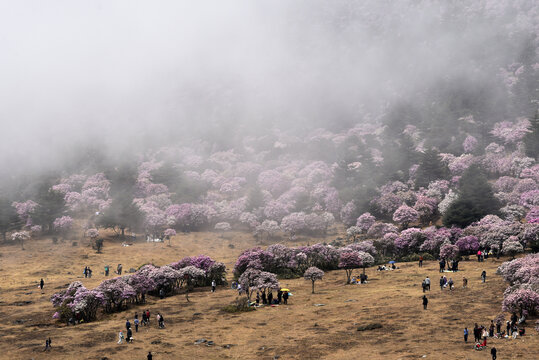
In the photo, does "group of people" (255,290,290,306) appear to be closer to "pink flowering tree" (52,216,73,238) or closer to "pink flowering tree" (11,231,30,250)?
"pink flowering tree" (11,231,30,250)

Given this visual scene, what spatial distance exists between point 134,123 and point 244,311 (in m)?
144

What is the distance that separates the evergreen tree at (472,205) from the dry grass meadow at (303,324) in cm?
1449

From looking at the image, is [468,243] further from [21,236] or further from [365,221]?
[21,236]

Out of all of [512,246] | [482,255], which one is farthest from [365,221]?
[512,246]

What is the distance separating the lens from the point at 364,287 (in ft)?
164

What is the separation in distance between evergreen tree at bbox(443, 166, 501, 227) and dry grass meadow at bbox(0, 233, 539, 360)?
14494 mm

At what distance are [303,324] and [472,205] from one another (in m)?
46.2

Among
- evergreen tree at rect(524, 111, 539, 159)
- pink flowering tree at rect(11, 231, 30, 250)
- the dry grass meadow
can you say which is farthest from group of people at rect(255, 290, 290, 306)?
evergreen tree at rect(524, 111, 539, 159)

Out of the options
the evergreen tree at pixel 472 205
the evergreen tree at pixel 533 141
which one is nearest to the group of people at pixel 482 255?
the evergreen tree at pixel 472 205

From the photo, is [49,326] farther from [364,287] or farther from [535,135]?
[535,135]

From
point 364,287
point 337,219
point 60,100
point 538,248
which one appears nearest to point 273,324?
point 364,287

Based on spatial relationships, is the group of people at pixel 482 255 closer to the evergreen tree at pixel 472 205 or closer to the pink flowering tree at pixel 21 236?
the evergreen tree at pixel 472 205

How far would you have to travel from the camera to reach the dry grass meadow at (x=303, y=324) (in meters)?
30.4

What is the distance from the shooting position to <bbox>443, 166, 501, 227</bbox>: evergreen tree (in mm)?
69438
